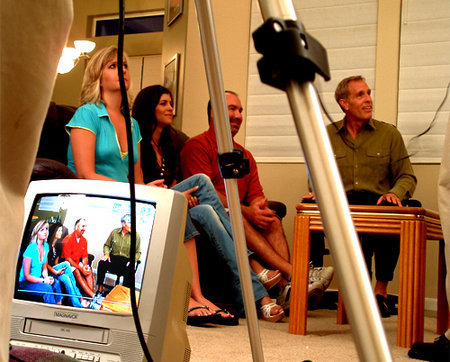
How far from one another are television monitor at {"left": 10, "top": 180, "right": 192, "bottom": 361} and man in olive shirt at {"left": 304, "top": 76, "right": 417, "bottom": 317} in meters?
2.05

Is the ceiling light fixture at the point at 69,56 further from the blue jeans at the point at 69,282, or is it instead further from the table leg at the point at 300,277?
the blue jeans at the point at 69,282

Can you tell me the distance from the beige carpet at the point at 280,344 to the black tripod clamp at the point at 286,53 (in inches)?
46.4

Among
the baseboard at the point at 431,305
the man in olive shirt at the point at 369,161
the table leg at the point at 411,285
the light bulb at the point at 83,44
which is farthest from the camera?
the light bulb at the point at 83,44

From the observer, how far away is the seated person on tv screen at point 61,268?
0.96 metres

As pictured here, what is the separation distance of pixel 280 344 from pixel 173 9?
129 inches

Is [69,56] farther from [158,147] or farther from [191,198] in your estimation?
[191,198]

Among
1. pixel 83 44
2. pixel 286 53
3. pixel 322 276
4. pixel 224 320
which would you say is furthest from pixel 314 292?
pixel 83 44

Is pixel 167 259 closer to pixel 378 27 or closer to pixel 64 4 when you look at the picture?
pixel 64 4

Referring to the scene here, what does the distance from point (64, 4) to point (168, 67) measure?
13.4ft

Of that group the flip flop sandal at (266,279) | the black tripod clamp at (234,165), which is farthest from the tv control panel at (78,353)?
the flip flop sandal at (266,279)

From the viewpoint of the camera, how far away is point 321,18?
3.78 m

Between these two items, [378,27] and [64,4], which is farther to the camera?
[378,27]

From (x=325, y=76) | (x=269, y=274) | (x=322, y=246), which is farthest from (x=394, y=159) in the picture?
(x=325, y=76)

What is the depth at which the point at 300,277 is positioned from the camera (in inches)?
79.5
